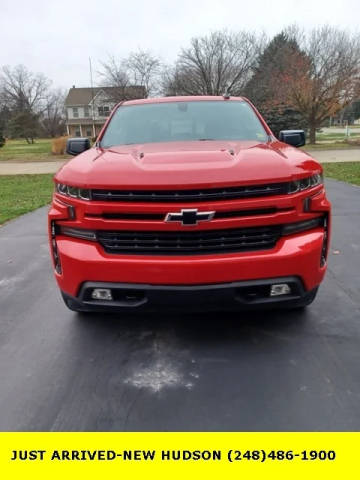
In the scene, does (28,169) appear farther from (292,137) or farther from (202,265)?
(202,265)

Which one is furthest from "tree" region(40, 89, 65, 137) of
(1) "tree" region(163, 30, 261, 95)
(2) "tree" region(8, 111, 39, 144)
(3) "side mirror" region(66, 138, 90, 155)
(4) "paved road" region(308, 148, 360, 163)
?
(3) "side mirror" region(66, 138, 90, 155)

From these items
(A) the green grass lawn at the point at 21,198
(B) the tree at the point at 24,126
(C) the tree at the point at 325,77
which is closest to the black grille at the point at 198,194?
(A) the green grass lawn at the point at 21,198

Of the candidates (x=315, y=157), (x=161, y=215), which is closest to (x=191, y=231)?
(x=161, y=215)

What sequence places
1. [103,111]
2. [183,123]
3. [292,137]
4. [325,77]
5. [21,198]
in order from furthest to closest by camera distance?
[103,111] → [325,77] → [21,198] → [292,137] → [183,123]

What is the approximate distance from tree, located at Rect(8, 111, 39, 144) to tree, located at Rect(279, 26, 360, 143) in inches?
1499

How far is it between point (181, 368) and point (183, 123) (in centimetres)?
227

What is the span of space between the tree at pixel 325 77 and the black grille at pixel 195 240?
27.4 meters

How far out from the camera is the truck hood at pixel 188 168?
2332 mm

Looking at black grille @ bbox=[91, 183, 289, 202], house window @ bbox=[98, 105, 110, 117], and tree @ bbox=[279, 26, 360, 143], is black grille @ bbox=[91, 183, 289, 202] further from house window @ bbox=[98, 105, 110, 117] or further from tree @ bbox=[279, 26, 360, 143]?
house window @ bbox=[98, 105, 110, 117]

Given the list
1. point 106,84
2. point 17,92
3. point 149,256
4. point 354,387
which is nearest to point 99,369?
point 149,256

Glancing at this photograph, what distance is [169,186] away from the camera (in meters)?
2.31

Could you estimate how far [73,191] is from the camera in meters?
2.54

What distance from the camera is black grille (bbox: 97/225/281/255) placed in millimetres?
2414

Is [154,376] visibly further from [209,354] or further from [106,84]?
[106,84]
